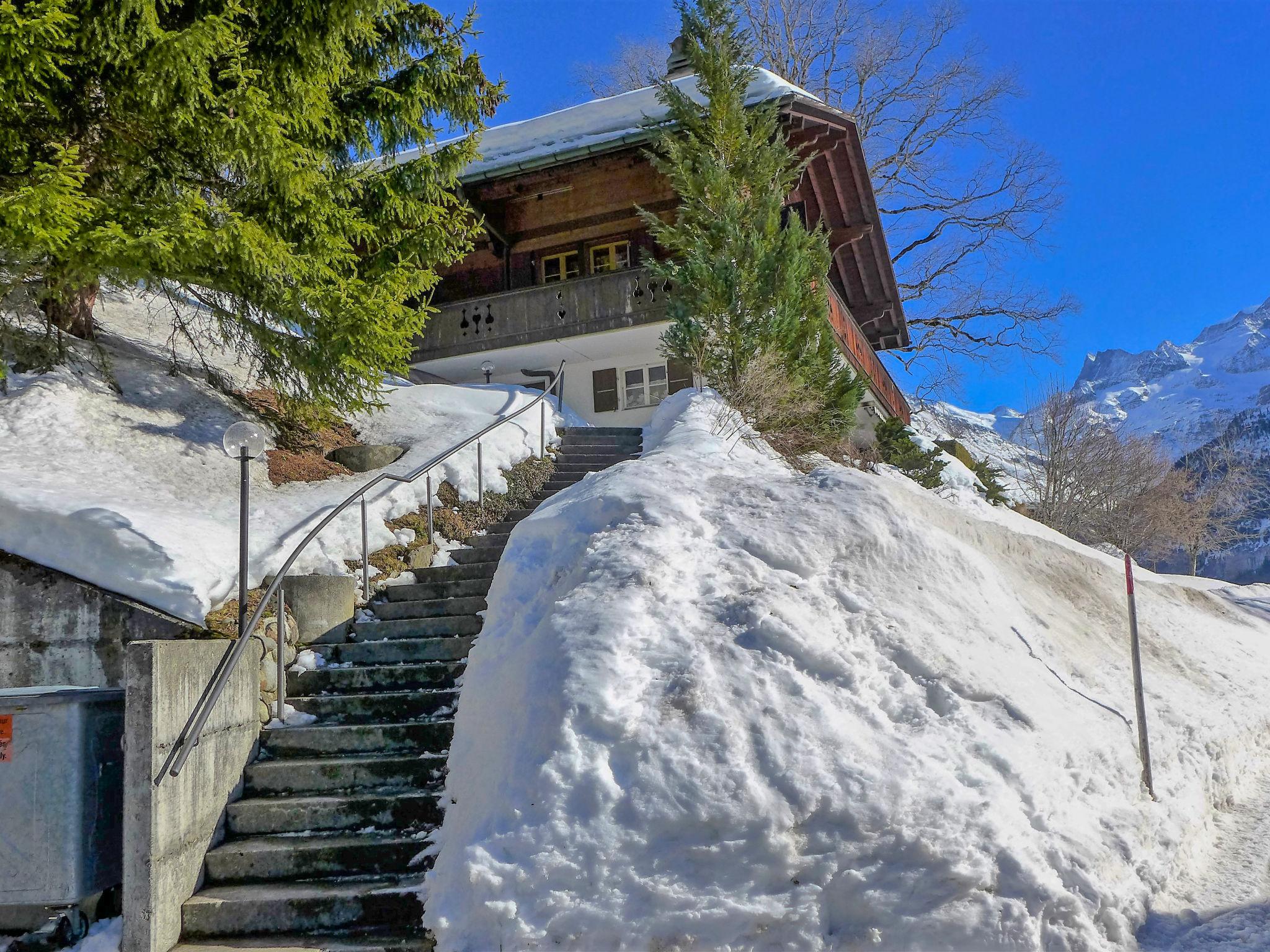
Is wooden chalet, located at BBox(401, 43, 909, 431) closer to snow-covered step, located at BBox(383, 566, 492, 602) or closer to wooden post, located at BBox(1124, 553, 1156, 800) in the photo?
snow-covered step, located at BBox(383, 566, 492, 602)

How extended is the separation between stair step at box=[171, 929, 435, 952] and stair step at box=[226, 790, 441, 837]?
28.4 inches

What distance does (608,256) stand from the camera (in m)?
18.6

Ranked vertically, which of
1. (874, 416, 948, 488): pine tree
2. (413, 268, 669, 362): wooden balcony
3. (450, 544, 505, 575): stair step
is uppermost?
(413, 268, 669, 362): wooden balcony

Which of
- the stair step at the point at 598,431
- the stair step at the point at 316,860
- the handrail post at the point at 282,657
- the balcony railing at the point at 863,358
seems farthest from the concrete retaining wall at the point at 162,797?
the balcony railing at the point at 863,358

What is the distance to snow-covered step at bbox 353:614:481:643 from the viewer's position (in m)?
7.12

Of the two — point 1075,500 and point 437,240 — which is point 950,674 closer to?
point 437,240

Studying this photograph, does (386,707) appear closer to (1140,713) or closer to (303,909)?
(303,909)

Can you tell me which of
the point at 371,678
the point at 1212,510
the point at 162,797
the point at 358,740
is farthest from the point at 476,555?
the point at 1212,510

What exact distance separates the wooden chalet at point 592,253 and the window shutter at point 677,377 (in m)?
0.03

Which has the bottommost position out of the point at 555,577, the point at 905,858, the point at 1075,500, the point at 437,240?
the point at 905,858

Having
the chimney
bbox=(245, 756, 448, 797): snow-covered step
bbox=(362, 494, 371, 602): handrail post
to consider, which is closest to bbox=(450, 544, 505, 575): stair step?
bbox=(362, 494, 371, 602): handrail post

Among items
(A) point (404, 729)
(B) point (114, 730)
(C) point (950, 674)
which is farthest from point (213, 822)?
(C) point (950, 674)

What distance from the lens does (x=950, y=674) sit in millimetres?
5191

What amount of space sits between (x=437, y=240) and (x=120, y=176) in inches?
132
